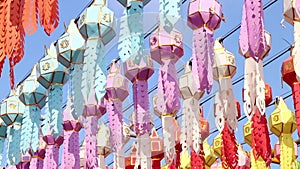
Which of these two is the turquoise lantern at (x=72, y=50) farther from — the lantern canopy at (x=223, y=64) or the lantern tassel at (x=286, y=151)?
the lantern tassel at (x=286, y=151)

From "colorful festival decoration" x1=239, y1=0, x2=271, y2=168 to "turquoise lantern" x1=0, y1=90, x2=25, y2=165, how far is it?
352cm

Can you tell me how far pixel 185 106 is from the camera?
568 cm

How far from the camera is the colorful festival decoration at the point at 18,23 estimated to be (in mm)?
2408

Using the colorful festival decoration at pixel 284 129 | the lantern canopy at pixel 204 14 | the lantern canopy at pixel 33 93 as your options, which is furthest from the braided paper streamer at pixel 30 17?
the lantern canopy at pixel 33 93

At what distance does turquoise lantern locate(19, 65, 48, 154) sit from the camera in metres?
6.59

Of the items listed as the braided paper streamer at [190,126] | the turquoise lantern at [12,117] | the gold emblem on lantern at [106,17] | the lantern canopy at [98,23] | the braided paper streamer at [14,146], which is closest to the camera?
the braided paper streamer at [190,126]

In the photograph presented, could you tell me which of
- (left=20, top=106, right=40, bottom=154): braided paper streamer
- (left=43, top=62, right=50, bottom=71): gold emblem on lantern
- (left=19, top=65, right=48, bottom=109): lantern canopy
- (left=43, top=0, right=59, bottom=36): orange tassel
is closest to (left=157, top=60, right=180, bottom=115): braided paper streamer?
(left=43, top=62, right=50, bottom=71): gold emblem on lantern

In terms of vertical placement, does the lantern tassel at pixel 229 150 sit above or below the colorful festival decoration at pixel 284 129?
below

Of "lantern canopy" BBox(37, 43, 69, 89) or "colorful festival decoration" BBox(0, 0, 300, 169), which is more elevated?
A: "lantern canopy" BBox(37, 43, 69, 89)

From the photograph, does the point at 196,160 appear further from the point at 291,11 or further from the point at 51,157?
the point at 51,157

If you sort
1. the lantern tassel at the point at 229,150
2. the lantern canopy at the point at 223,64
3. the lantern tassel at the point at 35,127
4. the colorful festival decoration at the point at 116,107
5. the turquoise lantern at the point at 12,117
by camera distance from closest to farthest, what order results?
the lantern tassel at the point at 229,150, the colorful festival decoration at the point at 116,107, the lantern canopy at the point at 223,64, the lantern tassel at the point at 35,127, the turquoise lantern at the point at 12,117

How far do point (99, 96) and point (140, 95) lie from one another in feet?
1.15

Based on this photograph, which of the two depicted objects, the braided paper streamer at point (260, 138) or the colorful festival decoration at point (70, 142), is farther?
the colorful festival decoration at point (70, 142)

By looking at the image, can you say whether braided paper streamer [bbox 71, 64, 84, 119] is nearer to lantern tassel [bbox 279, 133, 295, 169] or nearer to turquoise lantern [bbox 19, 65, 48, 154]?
turquoise lantern [bbox 19, 65, 48, 154]
